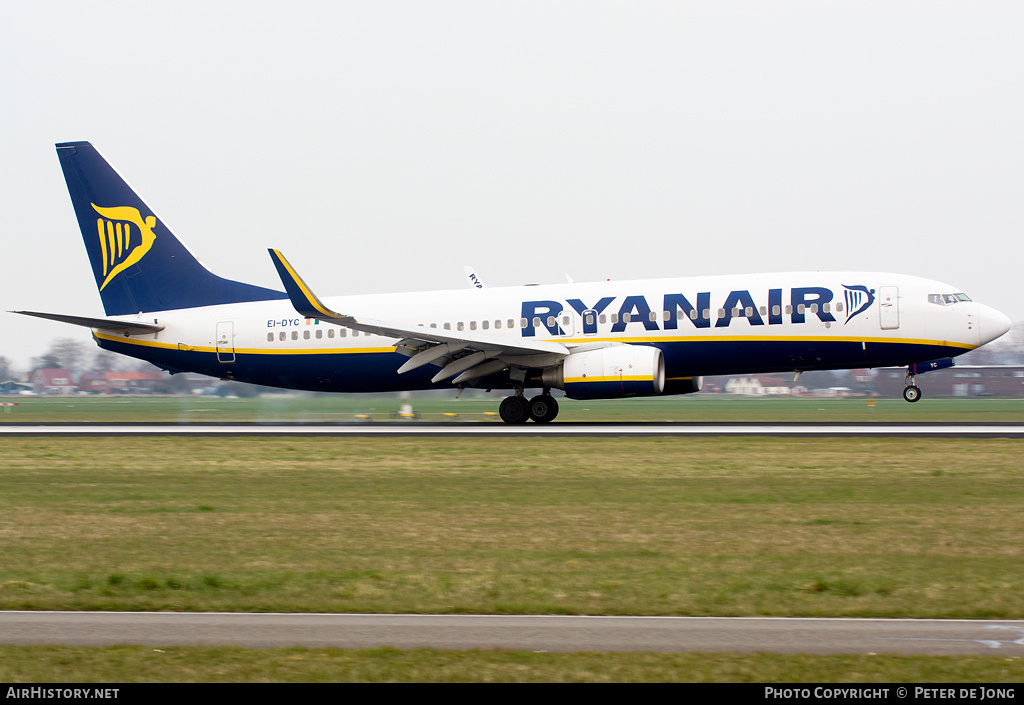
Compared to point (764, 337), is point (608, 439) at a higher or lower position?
lower

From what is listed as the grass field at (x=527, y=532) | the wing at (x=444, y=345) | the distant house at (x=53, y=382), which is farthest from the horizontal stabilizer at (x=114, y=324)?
the distant house at (x=53, y=382)

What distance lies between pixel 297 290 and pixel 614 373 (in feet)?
31.6

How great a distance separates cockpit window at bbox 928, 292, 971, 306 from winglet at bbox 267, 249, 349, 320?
56.6 ft

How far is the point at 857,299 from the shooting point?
29594 millimetres

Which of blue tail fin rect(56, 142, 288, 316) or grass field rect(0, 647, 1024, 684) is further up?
blue tail fin rect(56, 142, 288, 316)

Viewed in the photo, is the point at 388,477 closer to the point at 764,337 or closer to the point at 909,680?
the point at 909,680

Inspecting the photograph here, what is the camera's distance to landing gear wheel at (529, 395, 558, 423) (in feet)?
107

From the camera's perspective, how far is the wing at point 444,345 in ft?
97.5

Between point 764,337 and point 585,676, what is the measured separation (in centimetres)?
2466

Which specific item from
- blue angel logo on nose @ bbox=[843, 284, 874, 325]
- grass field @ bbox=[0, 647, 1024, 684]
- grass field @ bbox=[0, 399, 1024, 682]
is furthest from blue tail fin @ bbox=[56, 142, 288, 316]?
grass field @ bbox=[0, 647, 1024, 684]

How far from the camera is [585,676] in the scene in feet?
20.9

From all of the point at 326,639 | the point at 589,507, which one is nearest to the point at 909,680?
the point at 326,639

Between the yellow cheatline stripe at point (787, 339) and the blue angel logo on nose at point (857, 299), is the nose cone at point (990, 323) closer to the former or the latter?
the yellow cheatline stripe at point (787, 339)

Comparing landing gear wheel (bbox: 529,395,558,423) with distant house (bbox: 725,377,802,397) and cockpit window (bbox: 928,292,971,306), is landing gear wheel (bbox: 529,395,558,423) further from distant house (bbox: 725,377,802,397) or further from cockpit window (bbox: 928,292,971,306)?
distant house (bbox: 725,377,802,397)
